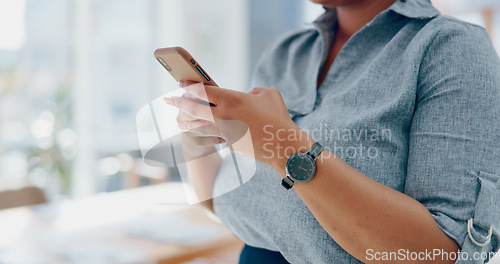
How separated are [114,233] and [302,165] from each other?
1.20m

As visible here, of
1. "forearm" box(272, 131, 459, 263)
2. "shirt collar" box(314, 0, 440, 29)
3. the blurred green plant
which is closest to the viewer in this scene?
"forearm" box(272, 131, 459, 263)

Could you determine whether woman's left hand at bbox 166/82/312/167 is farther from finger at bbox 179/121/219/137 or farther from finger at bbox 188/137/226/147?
finger at bbox 188/137/226/147

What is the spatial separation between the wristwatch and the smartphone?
16 cm

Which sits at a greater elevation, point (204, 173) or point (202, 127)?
point (202, 127)

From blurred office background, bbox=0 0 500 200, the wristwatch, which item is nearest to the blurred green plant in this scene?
blurred office background, bbox=0 0 500 200

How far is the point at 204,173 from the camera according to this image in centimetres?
79

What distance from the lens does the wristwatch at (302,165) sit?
0.50m

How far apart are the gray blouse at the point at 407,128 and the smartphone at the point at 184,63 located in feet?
0.64

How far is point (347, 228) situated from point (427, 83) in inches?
8.6

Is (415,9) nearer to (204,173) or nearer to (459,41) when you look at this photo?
(459,41)

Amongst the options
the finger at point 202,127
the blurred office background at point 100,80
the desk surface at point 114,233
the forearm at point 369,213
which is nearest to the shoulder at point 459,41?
the forearm at point 369,213

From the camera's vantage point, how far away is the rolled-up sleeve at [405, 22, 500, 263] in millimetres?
506

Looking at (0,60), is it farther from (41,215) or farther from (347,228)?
(347,228)

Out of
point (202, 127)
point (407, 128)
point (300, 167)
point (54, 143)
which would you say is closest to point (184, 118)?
point (202, 127)
